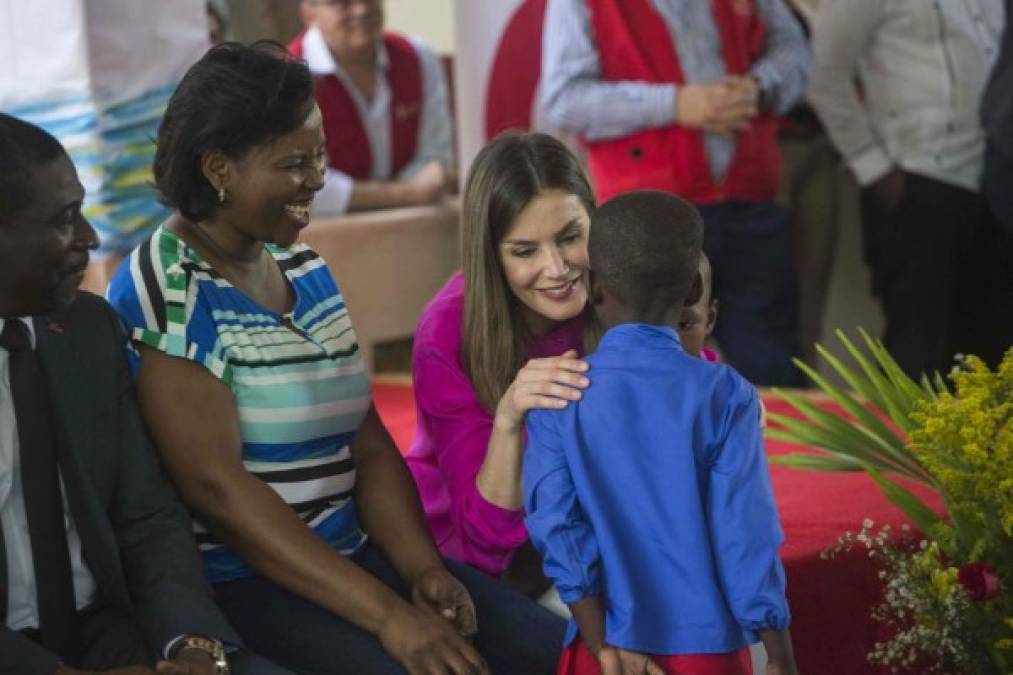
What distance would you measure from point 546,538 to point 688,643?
0.22 metres

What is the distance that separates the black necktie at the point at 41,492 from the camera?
82.9 inches

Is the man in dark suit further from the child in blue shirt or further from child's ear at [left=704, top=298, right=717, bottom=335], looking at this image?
child's ear at [left=704, top=298, right=717, bottom=335]

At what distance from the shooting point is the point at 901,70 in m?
4.59

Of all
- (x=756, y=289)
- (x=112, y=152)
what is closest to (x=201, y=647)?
(x=112, y=152)

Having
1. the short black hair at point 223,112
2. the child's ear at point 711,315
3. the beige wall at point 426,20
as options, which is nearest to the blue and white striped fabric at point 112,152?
the short black hair at point 223,112

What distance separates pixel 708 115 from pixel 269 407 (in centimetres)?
203

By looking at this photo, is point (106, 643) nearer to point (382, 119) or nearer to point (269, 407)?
point (269, 407)

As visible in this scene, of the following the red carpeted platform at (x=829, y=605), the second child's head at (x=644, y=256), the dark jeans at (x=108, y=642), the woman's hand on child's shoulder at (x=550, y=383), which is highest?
the second child's head at (x=644, y=256)

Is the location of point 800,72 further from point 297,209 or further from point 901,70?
point 297,209

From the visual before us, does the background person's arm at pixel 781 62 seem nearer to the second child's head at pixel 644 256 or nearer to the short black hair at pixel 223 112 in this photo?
the short black hair at pixel 223 112

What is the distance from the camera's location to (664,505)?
211 cm

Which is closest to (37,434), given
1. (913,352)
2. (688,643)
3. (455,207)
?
(688,643)

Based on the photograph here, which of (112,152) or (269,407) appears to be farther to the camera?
(112,152)

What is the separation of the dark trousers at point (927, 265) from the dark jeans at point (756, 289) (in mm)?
389
